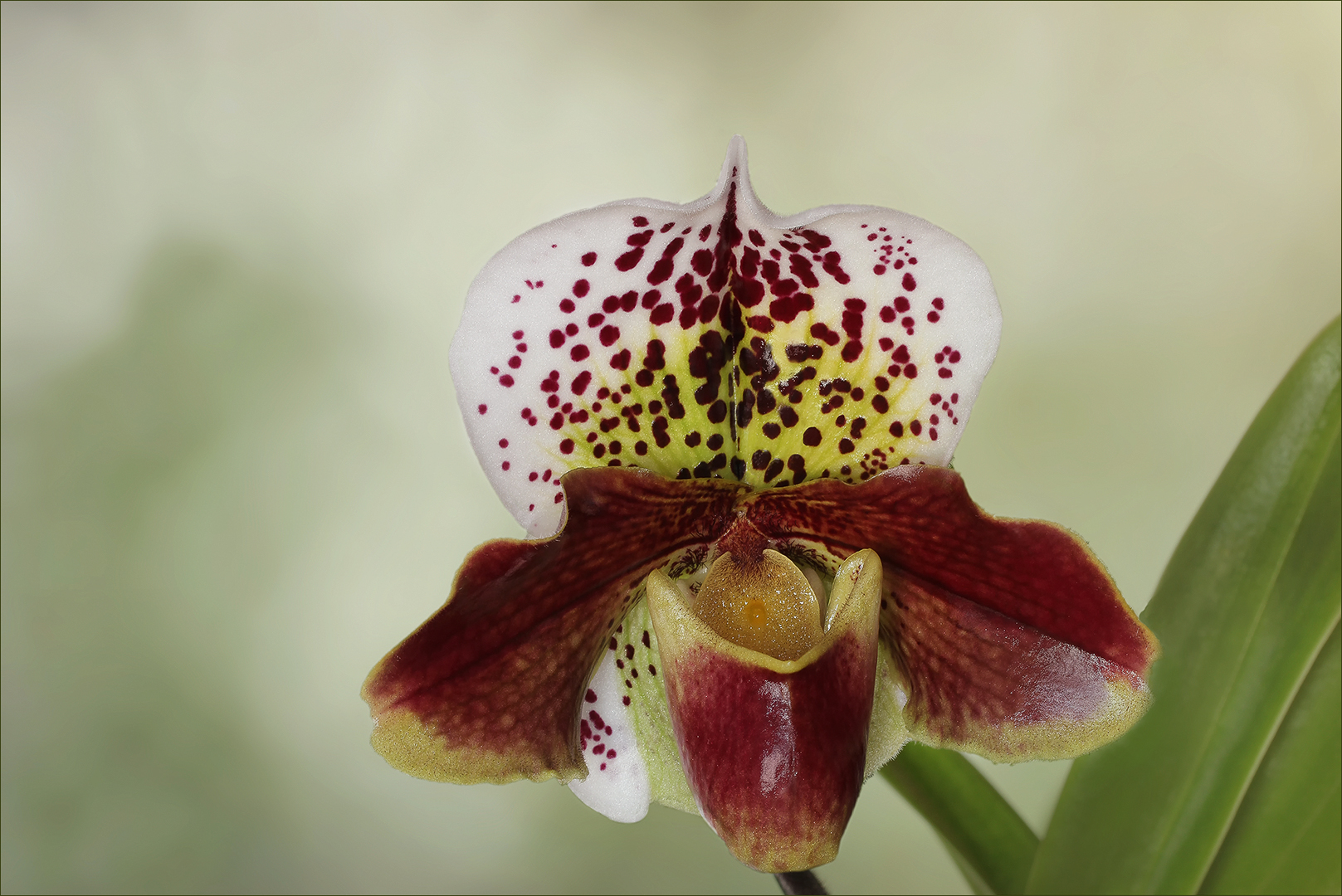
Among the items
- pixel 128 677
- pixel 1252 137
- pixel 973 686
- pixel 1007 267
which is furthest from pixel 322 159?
pixel 1252 137

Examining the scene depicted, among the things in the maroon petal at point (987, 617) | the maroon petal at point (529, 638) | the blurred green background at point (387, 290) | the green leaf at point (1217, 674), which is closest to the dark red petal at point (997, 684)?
the maroon petal at point (987, 617)

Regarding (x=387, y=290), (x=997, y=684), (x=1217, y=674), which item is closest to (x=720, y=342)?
(x=997, y=684)

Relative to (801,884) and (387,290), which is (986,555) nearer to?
(801,884)

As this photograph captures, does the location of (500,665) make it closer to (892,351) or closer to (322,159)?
(892,351)

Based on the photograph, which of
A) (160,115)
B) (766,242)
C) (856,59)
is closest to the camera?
(766,242)

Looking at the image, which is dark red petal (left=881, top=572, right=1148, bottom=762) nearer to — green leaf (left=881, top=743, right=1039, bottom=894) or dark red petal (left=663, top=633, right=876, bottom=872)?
dark red petal (left=663, top=633, right=876, bottom=872)

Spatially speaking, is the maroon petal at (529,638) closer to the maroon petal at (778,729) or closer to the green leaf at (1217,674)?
the maroon petal at (778,729)

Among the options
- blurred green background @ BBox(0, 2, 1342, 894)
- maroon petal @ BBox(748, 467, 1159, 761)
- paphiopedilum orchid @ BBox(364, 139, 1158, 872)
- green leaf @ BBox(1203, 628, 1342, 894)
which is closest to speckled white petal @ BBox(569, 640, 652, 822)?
paphiopedilum orchid @ BBox(364, 139, 1158, 872)
